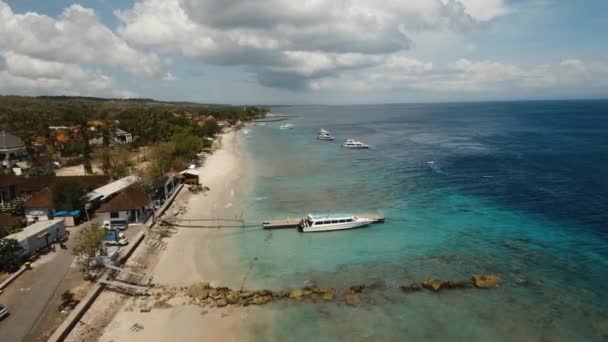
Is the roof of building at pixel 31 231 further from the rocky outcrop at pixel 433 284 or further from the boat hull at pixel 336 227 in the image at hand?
the rocky outcrop at pixel 433 284

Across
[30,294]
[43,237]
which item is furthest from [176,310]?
[43,237]

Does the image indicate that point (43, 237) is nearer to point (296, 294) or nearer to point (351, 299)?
point (296, 294)

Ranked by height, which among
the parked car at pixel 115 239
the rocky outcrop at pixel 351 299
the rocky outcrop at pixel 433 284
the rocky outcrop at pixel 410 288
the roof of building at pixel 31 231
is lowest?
the rocky outcrop at pixel 351 299

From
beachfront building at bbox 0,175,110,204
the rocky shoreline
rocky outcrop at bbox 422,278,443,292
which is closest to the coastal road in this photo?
the rocky shoreline

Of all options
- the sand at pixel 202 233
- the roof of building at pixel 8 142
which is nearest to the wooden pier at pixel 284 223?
the sand at pixel 202 233

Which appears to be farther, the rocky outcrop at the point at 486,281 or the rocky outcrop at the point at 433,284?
the rocky outcrop at the point at 486,281

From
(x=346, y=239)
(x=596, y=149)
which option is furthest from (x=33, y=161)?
(x=596, y=149)
